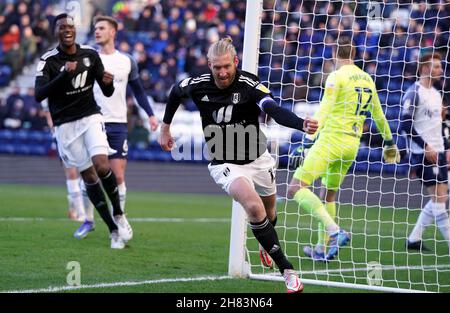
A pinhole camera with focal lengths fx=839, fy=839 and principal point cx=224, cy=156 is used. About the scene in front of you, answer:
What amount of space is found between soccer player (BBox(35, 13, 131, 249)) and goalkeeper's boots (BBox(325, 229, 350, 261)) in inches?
88.9

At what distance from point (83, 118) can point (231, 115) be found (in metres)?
2.71

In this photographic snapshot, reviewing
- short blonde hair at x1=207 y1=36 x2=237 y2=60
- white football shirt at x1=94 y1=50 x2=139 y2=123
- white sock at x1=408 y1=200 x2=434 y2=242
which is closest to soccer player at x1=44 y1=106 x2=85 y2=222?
white football shirt at x1=94 y1=50 x2=139 y2=123

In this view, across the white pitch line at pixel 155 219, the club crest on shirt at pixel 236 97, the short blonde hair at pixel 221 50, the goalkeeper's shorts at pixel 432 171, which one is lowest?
the white pitch line at pixel 155 219

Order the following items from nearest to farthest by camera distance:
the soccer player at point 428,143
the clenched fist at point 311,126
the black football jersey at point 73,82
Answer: the clenched fist at point 311,126 → the black football jersey at point 73,82 → the soccer player at point 428,143

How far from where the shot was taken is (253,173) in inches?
286

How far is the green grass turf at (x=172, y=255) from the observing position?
7.28 m

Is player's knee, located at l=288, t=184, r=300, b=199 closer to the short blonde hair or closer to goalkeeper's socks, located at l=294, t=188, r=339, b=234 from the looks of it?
goalkeeper's socks, located at l=294, t=188, r=339, b=234

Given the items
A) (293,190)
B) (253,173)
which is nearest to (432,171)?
(293,190)

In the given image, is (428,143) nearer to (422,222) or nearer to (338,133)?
(422,222)

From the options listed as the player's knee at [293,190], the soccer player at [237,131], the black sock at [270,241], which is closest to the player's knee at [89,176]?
the soccer player at [237,131]

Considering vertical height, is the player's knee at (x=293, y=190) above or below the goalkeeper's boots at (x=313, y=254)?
above

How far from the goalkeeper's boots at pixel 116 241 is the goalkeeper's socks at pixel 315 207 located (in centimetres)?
200

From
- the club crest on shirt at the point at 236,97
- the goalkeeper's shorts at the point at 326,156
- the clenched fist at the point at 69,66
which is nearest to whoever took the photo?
the club crest on shirt at the point at 236,97

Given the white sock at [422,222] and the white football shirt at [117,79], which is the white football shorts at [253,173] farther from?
the white football shirt at [117,79]
